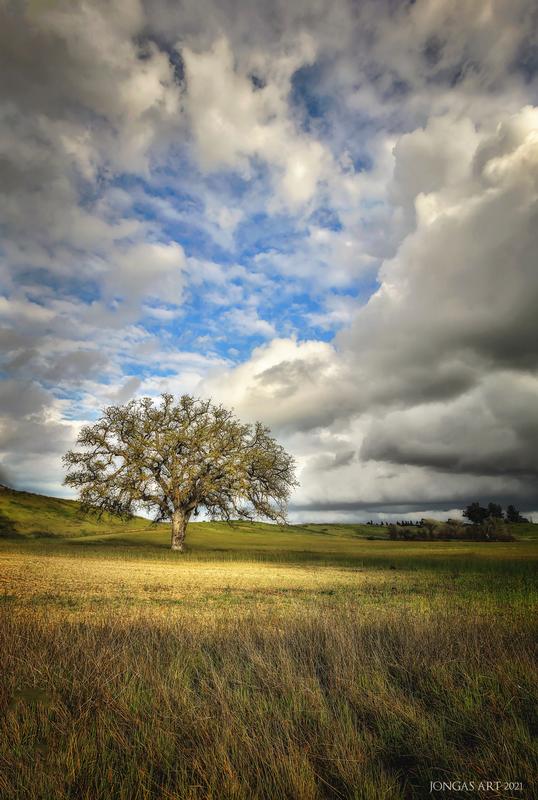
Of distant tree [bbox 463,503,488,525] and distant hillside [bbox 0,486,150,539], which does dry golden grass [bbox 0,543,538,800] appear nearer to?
distant hillside [bbox 0,486,150,539]

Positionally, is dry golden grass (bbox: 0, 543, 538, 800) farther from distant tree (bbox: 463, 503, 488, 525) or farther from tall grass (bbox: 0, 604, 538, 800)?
distant tree (bbox: 463, 503, 488, 525)

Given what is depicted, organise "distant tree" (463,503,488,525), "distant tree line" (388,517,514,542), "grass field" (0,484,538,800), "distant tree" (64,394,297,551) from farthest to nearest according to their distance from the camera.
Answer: "distant tree" (463,503,488,525), "distant tree line" (388,517,514,542), "distant tree" (64,394,297,551), "grass field" (0,484,538,800)

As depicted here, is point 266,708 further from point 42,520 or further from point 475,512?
point 475,512

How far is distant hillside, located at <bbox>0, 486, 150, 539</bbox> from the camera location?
215ft

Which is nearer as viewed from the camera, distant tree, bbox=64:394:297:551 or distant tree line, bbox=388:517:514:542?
distant tree, bbox=64:394:297:551

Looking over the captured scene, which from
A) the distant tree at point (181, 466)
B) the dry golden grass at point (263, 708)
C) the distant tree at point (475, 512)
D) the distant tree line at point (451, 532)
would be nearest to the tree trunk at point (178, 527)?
the distant tree at point (181, 466)

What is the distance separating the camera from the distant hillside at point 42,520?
65.6m

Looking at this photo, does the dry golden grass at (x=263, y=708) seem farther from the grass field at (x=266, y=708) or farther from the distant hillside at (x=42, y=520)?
the distant hillside at (x=42, y=520)

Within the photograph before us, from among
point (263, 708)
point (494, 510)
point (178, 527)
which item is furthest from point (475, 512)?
point (263, 708)

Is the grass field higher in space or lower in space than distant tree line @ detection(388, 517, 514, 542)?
higher

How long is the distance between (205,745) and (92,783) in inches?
36.3

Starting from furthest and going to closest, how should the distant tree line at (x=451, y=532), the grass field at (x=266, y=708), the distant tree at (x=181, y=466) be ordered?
the distant tree line at (x=451, y=532) → the distant tree at (x=181, y=466) → the grass field at (x=266, y=708)

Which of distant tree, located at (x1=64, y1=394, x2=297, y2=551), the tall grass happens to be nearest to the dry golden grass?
the tall grass

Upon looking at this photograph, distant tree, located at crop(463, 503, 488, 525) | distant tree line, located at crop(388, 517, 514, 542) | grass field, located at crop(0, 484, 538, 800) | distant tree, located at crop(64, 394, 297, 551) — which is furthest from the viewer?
distant tree, located at crop(463, 503, 488, 525)
